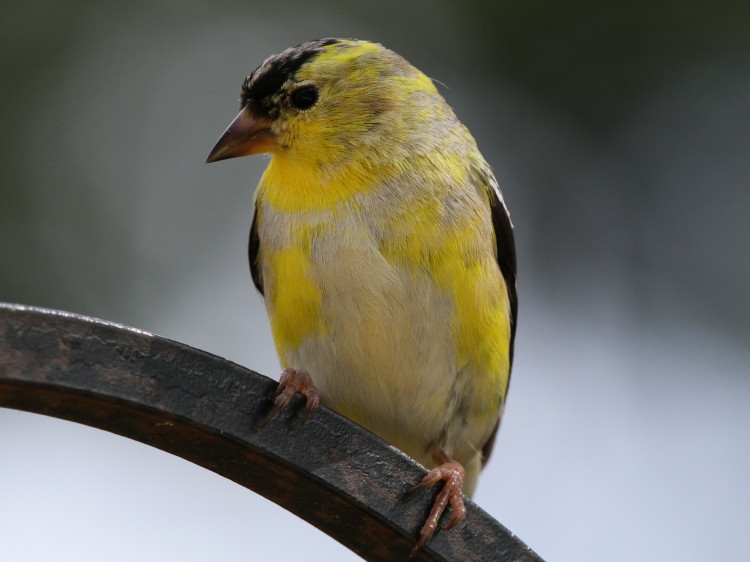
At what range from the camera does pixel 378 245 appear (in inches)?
99.3

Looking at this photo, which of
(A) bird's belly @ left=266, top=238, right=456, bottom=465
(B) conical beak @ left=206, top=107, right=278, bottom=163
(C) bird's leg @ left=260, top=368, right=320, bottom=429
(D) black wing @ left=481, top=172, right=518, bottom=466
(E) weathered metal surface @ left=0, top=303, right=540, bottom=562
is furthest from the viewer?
(D) black wing @ left=481, top=172, right=518, bottom=466

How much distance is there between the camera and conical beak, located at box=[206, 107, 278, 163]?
8.90 feet

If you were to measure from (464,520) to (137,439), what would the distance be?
65cm

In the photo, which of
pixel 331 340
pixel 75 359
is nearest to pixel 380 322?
pixel 331 340

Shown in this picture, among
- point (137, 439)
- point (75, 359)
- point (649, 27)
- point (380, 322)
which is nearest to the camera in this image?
point (75, 359)

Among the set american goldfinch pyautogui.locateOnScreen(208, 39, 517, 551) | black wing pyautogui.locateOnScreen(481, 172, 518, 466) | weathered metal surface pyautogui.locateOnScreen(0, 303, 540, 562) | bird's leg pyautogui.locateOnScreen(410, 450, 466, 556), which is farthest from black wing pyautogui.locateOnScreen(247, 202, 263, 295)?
weathered metal surface pyautogui.locateOnScreen(0, 303, 540, 562)

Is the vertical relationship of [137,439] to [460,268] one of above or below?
below

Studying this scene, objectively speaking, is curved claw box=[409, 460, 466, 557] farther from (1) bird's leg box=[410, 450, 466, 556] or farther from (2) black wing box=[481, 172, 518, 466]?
(2) black wing box=[481, 172, 518, 466]

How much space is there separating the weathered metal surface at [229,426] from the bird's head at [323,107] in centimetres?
112

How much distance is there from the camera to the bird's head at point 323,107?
2.72 metres

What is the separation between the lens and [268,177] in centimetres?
283

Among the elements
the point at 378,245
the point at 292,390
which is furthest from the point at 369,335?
the point at 292,390

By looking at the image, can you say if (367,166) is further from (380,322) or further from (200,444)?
(200,444)

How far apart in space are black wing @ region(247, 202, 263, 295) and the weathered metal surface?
4.20 ft
